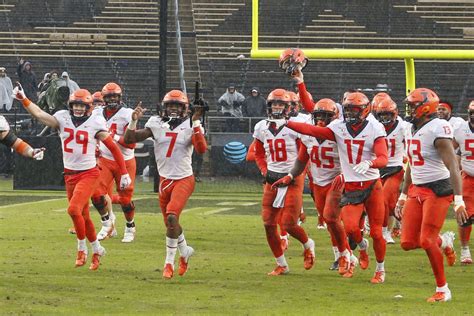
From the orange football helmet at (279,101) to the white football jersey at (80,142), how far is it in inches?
68.6

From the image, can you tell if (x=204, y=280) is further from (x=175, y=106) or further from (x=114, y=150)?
(x=114, y=150)

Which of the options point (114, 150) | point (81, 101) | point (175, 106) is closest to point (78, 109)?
point (81, 101)

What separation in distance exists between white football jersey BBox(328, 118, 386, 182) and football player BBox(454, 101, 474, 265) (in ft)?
6.90

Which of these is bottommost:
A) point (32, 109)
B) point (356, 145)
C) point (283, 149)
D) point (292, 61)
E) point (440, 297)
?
point (440, 297)

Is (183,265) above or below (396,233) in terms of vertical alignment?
above


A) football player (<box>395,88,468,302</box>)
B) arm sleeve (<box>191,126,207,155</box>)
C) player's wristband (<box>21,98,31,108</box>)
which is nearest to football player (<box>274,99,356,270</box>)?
arm sleeve (<box>191,126,207,155</box>)

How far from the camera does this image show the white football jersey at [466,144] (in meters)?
14.0

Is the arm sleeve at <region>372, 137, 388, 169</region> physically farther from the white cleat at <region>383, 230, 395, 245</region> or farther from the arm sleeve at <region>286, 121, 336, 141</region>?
the white cleat at <region>383, 230, 395, 245</region>

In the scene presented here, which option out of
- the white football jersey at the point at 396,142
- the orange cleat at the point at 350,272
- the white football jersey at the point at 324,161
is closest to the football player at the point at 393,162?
the white football jersey at the point at 396,142

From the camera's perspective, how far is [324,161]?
13289mm

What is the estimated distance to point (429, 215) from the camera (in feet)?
35.9

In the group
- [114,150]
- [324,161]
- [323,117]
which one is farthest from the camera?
[114,150]

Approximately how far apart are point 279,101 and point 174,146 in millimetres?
1183

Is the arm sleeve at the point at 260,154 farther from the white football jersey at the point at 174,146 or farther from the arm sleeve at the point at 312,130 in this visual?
the arm sleeve at the point at 312,130
